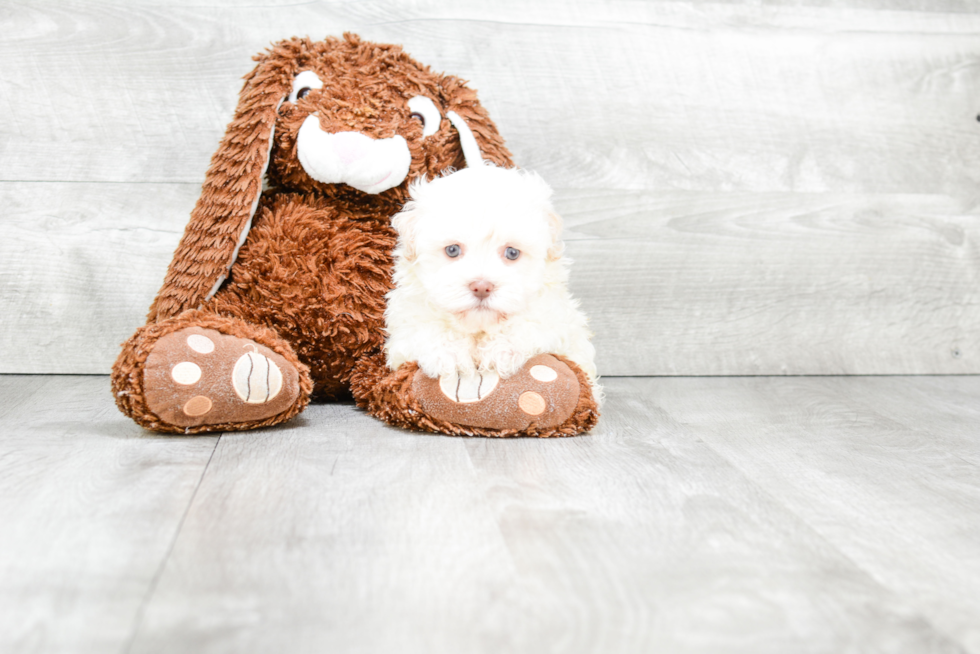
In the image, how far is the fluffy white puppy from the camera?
0.82 meters

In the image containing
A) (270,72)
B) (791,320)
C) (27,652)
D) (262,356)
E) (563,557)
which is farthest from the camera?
(791,320)

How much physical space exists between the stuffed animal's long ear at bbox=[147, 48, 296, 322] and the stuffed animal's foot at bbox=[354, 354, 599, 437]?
250mm

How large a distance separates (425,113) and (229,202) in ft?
0.85

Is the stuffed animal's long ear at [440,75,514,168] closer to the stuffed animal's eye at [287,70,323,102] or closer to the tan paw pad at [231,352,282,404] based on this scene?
the stuffed animal's eye at [287,70,323,102]

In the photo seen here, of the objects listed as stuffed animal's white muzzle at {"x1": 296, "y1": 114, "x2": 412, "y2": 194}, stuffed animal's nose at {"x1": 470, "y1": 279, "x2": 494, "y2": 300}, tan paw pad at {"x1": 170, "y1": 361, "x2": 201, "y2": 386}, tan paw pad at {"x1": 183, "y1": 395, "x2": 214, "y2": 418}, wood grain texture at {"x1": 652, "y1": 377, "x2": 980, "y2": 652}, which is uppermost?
stuffed animal's white muzzle at {"x1": 296, "y1": 114, "x2": 412, "y2": 194}

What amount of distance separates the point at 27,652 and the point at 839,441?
2.68ft

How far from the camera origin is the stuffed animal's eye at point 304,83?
3.07 ft

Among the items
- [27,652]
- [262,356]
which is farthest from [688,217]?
[27,652]

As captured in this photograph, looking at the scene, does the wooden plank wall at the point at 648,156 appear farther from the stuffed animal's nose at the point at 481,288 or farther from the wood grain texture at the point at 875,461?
the stuffed animal's nose at the point at 481,288

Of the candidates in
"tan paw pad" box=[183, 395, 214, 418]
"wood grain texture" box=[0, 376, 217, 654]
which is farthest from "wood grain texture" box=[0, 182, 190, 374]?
"tan paw pad" box=[183, 395, 214, 418]

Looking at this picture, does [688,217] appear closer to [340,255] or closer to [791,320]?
[791,320]

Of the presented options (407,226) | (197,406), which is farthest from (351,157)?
(197,406)

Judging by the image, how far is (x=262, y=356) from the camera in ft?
2.71

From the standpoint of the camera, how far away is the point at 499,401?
32.6 inches
